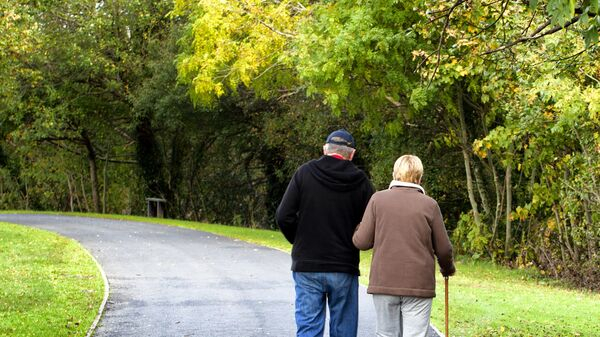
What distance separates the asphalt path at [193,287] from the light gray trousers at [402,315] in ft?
13.1

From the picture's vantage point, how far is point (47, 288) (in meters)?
14.6

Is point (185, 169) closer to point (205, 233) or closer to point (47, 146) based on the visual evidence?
point (47, 146)

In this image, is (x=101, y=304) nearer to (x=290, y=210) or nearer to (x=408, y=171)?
(x=290, y=210)

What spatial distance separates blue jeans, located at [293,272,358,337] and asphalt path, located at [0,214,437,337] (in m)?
3.47

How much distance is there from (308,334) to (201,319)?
15.6 ft

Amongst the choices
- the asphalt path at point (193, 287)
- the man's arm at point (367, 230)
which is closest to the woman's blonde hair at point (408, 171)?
the man's arm at point (367, 230)

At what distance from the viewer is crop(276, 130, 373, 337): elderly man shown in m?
7.25

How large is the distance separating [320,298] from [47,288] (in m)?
8.30

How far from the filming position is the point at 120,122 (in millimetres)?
41875

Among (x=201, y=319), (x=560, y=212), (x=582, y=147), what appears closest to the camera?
(x=201, y=319)

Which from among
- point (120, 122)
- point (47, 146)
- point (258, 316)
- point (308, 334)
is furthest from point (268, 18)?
point (47, 146)

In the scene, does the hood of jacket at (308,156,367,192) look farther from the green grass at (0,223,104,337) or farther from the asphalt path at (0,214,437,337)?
the green grass at (0,223,104,337)

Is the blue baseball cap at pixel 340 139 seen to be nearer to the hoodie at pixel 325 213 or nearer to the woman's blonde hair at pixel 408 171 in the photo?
the hoodie at pixel 325 213

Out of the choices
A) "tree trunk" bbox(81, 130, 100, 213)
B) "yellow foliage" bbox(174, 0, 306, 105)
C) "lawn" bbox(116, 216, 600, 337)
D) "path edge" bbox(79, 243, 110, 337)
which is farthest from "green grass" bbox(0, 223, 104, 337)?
"tree trunk" bbox(81, 130, 100, 213)
